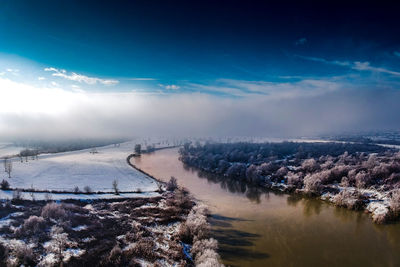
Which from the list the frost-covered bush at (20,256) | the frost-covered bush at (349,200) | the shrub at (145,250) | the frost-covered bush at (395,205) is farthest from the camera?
the frost-covered bush at (349,200)

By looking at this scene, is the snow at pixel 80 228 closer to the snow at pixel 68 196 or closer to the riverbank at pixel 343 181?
the snow at pixel 68 196

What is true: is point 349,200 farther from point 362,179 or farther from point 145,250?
point 145,250

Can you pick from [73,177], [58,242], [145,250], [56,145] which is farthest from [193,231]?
[56,145]

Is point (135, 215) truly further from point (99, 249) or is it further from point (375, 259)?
point (375, 259)

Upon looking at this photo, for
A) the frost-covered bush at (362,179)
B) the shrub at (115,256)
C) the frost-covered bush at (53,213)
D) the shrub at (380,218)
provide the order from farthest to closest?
the frost-covered bush at (362,179) → the shrub at (380,218) → the frost-covered bush at (53,213) → the shrub at (115,256)

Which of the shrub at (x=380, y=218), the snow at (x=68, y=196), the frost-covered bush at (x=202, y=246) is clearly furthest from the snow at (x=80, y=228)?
the shrub at (x=380, y=218)

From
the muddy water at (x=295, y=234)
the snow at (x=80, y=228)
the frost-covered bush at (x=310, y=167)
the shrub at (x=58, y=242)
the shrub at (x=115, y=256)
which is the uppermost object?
the frost-covered bush at (x=310, y=167)

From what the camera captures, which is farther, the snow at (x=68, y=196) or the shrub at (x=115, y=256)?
the snow at (x=68, y=196)

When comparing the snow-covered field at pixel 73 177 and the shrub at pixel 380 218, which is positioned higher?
the snow-covered field at pixel 73 177

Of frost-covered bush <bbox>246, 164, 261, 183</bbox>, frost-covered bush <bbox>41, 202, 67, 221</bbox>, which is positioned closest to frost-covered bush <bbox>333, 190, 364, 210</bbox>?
frost-covered bush <bbox>246, 164, 261, 183</bbox>
